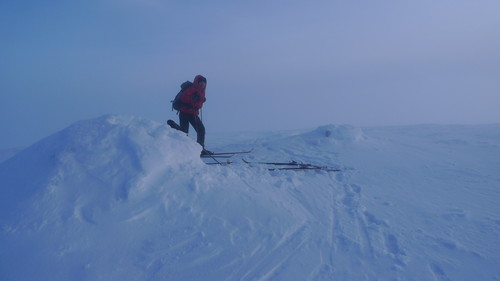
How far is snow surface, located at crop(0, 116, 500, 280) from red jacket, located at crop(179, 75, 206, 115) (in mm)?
2309

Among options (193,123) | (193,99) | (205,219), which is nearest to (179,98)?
(193,99)

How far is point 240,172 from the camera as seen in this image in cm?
544

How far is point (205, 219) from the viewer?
11.9 feet

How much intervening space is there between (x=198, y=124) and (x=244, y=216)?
433cm

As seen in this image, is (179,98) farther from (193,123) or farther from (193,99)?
(193,123)

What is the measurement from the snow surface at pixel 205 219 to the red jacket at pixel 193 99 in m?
2.31

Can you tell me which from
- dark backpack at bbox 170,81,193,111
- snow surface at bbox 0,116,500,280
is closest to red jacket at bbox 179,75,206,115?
dark backpack at bbox 170,81,193,111

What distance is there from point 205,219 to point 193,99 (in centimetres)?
436

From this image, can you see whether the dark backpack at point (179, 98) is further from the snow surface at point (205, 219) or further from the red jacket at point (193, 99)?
the snow surface at point (205, 219)

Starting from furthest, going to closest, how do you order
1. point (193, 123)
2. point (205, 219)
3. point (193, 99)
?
1. point (193, 123)
2. point (193, 99)
3. point (205, 219)

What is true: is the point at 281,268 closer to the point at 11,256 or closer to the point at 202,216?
the point at 202,216

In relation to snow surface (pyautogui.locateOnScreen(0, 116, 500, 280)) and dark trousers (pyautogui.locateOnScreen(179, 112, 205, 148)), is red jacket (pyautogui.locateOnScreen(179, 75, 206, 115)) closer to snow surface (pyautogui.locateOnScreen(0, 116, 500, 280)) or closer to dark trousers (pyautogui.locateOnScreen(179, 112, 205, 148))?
dark trousers (pyautogui.locateOnScreen(179, 112, 205, 148))

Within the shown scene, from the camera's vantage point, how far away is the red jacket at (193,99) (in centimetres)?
739

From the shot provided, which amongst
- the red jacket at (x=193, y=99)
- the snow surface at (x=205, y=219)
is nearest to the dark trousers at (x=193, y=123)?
the red jacket at (x=193, y=99)
